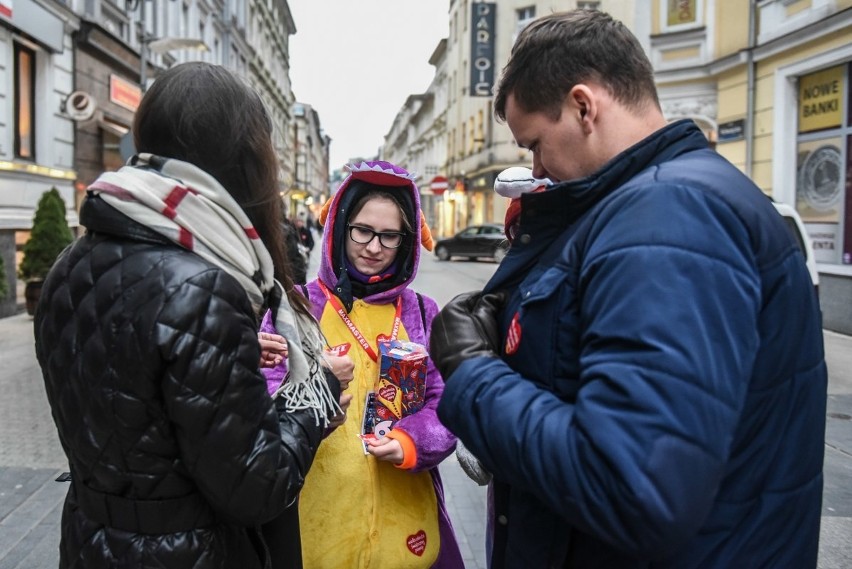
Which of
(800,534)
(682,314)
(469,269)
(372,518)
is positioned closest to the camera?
(682,314)

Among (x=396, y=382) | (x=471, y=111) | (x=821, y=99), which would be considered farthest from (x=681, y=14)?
(x=471, y=111)

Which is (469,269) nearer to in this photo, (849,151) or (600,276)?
(849,151)

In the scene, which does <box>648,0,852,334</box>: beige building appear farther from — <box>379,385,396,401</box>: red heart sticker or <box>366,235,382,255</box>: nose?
<box>379,385,396,401</box>: red heart sticker

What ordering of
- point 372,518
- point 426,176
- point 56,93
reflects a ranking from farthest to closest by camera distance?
point 426,176
point 56,93
point 372,518

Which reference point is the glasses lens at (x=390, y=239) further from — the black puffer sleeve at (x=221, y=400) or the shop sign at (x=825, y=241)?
the shop sign at (x=825, y=241)

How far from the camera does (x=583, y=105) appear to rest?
124 cm

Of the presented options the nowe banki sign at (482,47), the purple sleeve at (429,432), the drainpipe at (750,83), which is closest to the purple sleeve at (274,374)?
the purple sleeve at (429,432)

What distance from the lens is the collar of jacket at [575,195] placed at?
3.98 ft

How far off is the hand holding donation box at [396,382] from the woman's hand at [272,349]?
1.19 feet

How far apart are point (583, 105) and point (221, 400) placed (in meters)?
0.89

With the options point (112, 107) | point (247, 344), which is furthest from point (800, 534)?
point (112, 107)

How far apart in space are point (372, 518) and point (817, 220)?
10516mm

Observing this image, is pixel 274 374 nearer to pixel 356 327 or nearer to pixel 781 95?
pixel 356 327

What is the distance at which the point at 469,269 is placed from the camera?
919 inches
